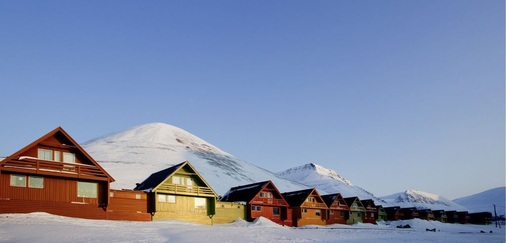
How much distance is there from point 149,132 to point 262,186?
143m

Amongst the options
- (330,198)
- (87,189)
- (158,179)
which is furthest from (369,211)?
(87,189)

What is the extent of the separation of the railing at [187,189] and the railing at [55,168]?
7810 mm

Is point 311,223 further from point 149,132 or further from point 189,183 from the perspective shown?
point 149,132

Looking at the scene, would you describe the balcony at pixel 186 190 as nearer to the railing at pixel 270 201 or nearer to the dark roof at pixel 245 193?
the dark roof at pixel 245 193

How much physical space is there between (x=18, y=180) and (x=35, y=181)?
55.6 inches

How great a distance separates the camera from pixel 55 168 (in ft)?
136

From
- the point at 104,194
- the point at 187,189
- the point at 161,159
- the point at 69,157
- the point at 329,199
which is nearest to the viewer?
the point at 69,157

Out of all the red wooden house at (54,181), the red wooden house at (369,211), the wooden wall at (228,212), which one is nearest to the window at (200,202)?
the wooden wall at (228,212)

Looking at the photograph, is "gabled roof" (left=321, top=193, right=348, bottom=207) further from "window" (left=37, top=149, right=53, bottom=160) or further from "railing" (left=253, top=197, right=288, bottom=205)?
"window" (left=37, top=149, right=53, bottom=160)

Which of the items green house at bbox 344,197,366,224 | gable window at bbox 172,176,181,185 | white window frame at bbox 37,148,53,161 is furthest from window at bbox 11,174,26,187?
green house at bbox 344,197,366,224

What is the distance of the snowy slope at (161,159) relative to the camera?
423ft

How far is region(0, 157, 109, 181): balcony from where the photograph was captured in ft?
129

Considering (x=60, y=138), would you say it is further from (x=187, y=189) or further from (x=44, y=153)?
(x=187, y=189)

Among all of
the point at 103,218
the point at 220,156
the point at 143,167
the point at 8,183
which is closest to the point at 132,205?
the point at 103,218
